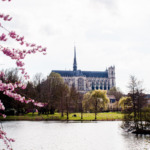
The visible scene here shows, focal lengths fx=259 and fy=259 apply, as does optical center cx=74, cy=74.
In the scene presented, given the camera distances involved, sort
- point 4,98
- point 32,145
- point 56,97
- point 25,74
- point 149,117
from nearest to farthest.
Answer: point 25,74
point 32,145
point 149,117
point 4,98
point 56,97

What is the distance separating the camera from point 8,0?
768cm

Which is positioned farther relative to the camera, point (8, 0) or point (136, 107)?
point (136, 107)

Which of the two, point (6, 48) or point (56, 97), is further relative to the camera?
point (56, 97)

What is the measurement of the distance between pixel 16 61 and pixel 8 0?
7.68 ft

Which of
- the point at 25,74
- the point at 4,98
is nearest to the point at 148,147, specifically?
the point at 25,74

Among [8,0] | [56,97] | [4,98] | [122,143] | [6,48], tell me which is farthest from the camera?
[56,97]

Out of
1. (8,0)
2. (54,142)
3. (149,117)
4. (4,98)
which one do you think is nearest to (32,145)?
(54,142)

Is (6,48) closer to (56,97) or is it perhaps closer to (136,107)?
(136,107)

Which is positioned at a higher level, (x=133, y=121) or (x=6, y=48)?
(x=6, y=48)

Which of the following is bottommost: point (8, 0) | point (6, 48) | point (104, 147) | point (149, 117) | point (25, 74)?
point (104, 147)

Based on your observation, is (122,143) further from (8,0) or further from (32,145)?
(8,0)

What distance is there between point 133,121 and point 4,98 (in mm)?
30737

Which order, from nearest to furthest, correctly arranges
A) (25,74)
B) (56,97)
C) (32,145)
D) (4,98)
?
1. (25,74)
2. (32,145)
3. (4,98)
4. (56,97)

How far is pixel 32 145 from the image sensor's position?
2467cm
